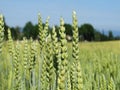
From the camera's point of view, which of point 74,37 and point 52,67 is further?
point 52,67

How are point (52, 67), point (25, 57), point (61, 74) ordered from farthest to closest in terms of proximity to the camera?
point (25, 57) < point (52, 67) < point (61, 74)

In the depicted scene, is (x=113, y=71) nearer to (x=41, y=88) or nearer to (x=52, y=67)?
(x=41, y=88)

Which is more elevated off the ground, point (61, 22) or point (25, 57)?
point (61, 22)

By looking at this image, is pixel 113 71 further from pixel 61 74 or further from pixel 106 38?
pixel 106 38

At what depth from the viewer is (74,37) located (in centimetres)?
105

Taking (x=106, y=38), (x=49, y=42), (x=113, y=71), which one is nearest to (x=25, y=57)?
(x=49, y=42)

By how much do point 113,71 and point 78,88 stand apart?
104 inches

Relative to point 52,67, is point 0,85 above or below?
below

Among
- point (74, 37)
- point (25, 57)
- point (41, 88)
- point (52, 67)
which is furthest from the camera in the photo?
point (25, 57)

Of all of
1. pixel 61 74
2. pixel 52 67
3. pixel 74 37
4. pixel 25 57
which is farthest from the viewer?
pixel 25 57

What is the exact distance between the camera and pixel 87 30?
4597 cm

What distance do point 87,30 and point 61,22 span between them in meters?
45.2

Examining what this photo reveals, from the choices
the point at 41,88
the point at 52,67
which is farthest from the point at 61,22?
the point at 41,88

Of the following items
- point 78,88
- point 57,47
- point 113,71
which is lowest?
point 113,71
